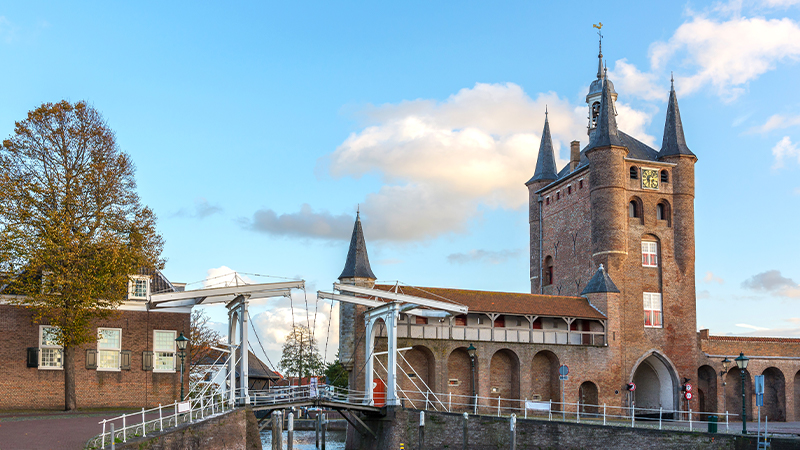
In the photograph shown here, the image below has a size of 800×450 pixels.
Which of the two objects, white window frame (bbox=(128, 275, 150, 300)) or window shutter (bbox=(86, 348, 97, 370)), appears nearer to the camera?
Answer: window shutter (bbox=(86, 348, 97, 370))

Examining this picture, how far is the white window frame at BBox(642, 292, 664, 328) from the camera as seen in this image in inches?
1831

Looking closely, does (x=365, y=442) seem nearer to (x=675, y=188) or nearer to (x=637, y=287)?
(x=637, y=287)

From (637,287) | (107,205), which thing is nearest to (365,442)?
(107,205)

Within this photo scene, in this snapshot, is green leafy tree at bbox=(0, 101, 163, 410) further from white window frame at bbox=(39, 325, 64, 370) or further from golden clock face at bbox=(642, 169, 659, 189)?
golden clock face at bbox=(642, 169, 659, 189)

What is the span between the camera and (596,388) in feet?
141

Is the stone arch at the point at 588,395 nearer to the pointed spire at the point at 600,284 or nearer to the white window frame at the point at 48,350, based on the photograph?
the pointed spire at the point at 600,284

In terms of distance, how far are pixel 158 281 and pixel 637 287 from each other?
26.5 metres

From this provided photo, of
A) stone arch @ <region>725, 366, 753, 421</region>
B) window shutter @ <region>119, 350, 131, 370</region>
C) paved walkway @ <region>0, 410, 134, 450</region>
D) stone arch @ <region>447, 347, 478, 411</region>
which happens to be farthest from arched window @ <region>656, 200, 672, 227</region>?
paved walkway @ <region>0, 410, 134, 450</region>

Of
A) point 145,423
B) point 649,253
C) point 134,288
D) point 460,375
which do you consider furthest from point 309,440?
point 145,423

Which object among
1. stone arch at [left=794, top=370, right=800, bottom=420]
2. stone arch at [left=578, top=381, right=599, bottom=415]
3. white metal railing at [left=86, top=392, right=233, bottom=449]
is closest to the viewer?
white metal railing at [left=86, top=392, right=233, bottom=449]

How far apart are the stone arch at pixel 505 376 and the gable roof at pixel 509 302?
2.35 meters

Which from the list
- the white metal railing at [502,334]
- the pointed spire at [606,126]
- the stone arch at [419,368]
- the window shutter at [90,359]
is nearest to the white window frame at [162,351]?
the window shutter at [90,359]

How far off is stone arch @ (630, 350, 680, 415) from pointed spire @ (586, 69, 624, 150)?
12.1 m

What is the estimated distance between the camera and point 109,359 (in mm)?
34250
